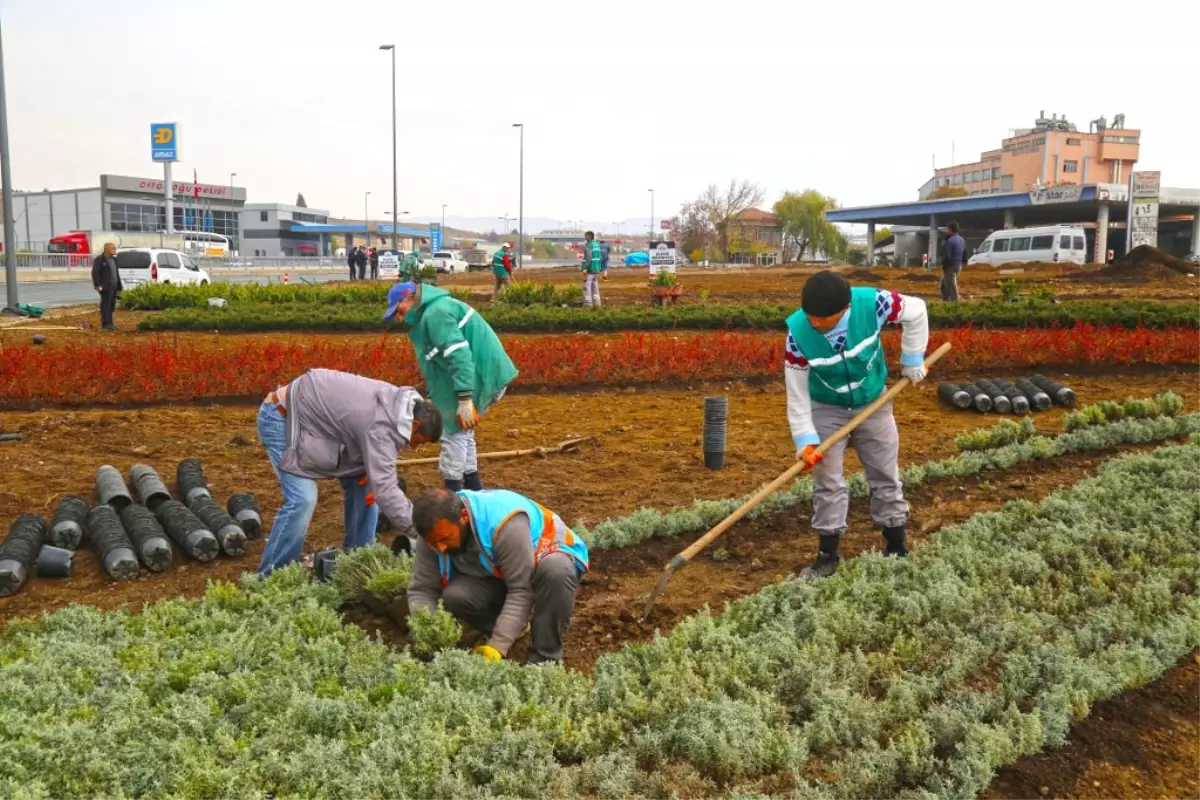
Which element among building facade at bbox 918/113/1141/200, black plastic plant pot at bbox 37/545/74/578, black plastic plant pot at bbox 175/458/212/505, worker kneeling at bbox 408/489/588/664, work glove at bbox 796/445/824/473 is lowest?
black plastic plant pot at bbox 37/545/74/578

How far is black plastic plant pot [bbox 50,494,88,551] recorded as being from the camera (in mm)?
5848

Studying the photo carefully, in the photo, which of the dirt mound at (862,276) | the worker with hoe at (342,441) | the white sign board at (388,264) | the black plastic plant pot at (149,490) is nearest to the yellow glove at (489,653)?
the worker with hoe at (342,441)

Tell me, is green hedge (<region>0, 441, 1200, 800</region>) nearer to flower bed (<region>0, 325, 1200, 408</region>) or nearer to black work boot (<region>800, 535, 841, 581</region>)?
black work boot (<region>800, 535, 841, 581</region>)

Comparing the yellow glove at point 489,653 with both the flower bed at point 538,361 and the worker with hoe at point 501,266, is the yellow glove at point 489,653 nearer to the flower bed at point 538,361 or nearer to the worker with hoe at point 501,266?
the flower bed at point 538,361

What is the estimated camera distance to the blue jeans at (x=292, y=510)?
5.23 m

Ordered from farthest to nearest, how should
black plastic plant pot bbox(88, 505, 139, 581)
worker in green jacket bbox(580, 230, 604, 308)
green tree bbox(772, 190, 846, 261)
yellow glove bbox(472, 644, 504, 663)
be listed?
green tree bbox(772, 190, 846, 261) < worker in green jacket bbox(580, 230, 604, 308) < black plastic plant pot bbox(88, 505, 139, 581) < yellow glove bbox(472, 644, 504, 663)

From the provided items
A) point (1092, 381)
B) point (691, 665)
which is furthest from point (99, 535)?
point (1092, 381)

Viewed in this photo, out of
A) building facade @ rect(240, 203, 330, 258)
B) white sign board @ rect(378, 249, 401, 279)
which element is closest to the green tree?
building facade @ rect(240, 203, 330, 258)

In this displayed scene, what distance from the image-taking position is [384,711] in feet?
12.0

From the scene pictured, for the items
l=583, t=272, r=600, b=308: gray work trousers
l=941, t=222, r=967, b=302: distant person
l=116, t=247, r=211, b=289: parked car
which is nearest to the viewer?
l=941, t=222, r=967, b=302: distant person

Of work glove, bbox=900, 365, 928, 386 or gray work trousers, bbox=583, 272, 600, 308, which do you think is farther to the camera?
gray work trousers, bbox=583, 272, 600, 308

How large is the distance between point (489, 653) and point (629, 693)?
2.14ft

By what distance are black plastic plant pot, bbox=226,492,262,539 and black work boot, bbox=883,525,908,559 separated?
3740 mm

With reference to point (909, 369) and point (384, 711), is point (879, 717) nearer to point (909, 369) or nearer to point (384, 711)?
point (384, 711)
